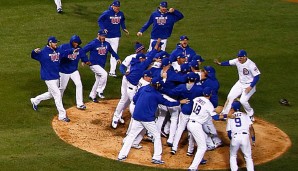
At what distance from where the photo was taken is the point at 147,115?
1240 cm

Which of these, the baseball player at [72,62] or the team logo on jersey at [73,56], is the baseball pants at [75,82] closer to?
the baseball player at [72,62]

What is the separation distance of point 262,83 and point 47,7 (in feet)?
29.6

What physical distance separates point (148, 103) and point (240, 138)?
192 cm

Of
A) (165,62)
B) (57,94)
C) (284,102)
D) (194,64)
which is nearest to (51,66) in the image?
(57,94)

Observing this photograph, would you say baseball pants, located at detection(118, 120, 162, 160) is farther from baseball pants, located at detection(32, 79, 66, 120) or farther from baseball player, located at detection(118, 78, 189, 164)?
baseball pants, located at detection(32, 79, 66, 120)

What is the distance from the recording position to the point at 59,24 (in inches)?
843

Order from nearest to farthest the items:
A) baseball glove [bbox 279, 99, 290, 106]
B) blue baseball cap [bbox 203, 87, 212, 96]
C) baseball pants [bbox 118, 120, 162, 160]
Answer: blue baseball cap [bbox 203, 87, 212, 96] → baseball pants [bbox 118, 120, 162, 160] → baseball glove [bbox 279, 99, 290, 106]

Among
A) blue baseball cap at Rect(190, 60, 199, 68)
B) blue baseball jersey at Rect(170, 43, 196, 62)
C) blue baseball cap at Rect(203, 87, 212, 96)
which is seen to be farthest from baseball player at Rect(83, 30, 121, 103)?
blue baseball cap at Rect(203, 87, 212, 96)

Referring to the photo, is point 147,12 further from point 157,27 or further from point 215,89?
point 215,89

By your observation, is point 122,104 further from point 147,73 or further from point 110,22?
point 110,22

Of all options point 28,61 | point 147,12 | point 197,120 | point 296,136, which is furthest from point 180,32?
point 197,120

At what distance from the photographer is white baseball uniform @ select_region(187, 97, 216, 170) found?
1225 cm

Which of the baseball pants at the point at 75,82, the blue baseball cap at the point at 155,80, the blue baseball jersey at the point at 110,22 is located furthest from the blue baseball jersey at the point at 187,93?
the blue baseball jersey at the point at 110,22

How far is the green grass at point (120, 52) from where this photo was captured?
13.0m
